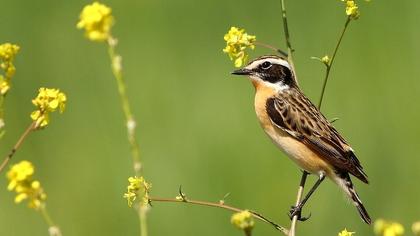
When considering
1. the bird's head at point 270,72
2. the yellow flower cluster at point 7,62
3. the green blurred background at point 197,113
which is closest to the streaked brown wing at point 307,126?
the bird's head at point 270,72

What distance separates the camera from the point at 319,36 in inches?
413

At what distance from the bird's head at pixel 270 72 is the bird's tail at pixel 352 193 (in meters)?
0.74

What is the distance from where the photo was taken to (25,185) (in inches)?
142

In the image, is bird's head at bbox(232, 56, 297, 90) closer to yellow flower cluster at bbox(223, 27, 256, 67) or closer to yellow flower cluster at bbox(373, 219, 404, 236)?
yellow flower cluster at bbox(223, 27, 256, 67)

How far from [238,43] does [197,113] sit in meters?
5.14

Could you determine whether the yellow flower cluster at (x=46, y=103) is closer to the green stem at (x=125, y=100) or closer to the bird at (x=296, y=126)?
the green stem at (x=125, y=100)

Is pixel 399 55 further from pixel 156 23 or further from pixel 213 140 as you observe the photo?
pixel 156 23

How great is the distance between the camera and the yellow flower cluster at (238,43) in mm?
5232

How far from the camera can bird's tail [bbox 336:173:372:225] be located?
259 inches

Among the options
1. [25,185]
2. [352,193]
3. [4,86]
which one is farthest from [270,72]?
[25,185]

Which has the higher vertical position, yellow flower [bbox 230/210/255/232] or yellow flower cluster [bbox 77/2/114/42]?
yellow flower cluster [bbox 77/2/114/42]

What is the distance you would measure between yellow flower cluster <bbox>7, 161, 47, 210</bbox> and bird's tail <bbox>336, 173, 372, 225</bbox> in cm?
332

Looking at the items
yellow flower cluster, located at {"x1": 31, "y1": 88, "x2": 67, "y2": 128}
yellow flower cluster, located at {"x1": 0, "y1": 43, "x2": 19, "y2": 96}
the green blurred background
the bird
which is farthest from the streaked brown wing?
yellow flower cluster, located at {"x1": 0, "y1": 43, "x2": 19, "y2": 96}

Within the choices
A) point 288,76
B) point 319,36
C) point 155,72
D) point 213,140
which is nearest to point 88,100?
point 155,72
